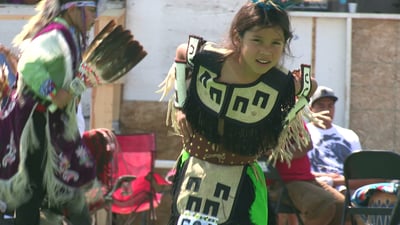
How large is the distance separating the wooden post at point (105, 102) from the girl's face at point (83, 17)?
10.3 ft

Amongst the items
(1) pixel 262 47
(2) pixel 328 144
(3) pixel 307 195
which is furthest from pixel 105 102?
(1) pixel 262 47

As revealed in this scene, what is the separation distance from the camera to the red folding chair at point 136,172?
25.9 feet

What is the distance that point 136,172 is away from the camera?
7969 mm

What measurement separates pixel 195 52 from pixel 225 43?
0.49ft

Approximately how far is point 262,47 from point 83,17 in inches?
57.6

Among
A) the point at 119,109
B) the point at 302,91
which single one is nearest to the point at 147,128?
the point at 119,109

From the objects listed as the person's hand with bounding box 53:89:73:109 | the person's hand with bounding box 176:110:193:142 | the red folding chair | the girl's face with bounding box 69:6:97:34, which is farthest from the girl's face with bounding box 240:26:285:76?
the red folding chair

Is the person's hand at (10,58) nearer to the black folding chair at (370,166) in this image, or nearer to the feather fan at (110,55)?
the feather fan at (110,55)

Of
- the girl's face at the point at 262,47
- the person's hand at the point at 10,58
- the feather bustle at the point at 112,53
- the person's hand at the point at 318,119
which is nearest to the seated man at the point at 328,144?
the person's hand at the point at 318,119

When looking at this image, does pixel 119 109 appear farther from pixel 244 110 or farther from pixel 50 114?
pixel 244 110

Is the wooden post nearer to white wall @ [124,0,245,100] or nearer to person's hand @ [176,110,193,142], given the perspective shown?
white wall @ [124,0,245,100]

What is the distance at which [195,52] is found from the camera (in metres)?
4.77

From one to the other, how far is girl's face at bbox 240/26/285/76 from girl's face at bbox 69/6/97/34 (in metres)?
1.35

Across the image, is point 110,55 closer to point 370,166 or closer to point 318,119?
point 318,119
